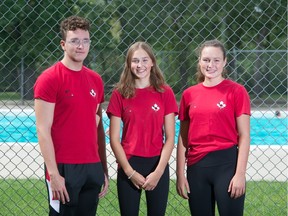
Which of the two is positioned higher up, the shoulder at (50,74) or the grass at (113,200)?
the shoulder at (50,74)

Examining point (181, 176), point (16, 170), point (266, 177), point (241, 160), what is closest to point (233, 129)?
point (241, 160)

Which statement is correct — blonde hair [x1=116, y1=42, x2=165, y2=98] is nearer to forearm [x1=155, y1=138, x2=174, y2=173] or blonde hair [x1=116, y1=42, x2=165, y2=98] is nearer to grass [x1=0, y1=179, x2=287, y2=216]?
forearm [x1=155, y1=138, x2=174, y2=173]

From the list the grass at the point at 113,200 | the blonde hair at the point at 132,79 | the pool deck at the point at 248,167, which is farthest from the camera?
the pool deck at the point at 248,167

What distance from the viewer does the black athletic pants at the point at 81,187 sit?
11.5 feet

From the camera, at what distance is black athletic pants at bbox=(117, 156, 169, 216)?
388 cm

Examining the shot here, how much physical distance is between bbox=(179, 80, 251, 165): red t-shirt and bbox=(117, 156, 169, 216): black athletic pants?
0.25 m

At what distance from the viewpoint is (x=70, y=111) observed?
351cm


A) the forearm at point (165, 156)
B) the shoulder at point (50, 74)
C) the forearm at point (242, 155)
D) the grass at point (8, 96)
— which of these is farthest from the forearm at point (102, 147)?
the grass at point (8, 96)

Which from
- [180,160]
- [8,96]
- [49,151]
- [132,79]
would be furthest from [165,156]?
[8,96]

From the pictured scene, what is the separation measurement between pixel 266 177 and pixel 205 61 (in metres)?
3.32

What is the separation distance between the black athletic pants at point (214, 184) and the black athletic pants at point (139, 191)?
0.64 feet

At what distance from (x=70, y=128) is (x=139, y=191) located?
71 cm

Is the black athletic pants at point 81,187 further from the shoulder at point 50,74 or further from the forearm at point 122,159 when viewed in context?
the shoulder at point 50,74

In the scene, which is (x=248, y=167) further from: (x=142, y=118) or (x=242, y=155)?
(x=142, y=118)
